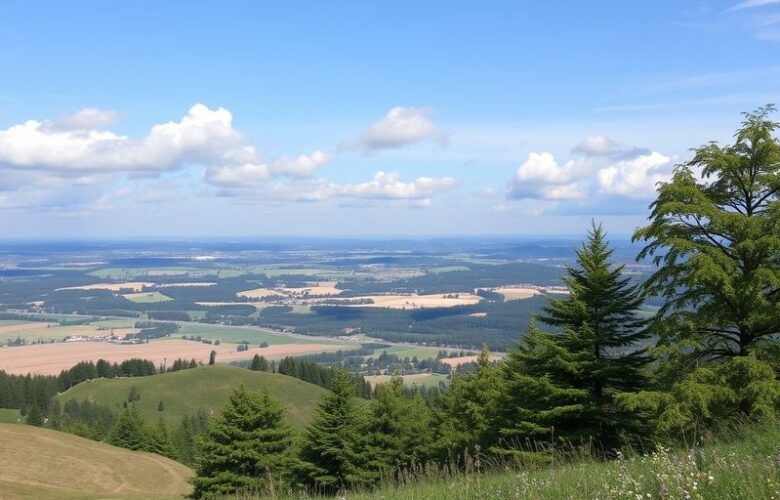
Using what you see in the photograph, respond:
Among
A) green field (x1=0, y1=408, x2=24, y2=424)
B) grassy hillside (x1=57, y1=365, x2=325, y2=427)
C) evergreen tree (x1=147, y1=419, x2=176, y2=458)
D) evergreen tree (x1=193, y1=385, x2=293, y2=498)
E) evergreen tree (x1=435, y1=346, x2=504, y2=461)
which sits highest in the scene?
evergreen tree (x1=435, y1=346, x2=504, y2=461)

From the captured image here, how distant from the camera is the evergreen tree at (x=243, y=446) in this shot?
33781 millimetres

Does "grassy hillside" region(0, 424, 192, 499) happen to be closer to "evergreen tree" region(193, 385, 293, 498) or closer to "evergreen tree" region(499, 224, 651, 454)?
"evergreen tree" region(193, 385, 293, 498)

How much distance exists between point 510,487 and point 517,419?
701 inches

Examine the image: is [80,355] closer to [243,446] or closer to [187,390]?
[187,390]

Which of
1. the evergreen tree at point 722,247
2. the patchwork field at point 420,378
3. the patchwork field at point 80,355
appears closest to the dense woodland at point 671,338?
the evergreen tree at point 722,247

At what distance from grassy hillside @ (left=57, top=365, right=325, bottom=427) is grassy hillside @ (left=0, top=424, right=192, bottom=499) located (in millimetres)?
54968

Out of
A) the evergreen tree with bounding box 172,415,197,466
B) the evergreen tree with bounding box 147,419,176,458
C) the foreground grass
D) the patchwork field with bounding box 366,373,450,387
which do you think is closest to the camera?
the foreground grass

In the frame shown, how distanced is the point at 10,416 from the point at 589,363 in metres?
A: 127

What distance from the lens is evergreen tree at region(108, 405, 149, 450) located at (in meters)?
75.6

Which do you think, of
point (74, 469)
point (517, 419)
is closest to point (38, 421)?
point (74, 469)

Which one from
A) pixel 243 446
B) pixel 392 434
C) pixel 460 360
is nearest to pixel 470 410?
pixel 392 434

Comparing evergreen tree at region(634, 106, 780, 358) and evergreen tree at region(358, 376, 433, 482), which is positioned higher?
evergreen tree at region(634, 106, 780, 358)

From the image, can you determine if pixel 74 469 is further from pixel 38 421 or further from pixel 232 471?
pixel 38 421

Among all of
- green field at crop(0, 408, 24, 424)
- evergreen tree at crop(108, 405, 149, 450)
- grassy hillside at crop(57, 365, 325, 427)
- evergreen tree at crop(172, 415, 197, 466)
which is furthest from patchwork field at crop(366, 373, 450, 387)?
green field at crop(0, 408, 24, 424)
